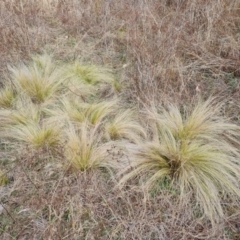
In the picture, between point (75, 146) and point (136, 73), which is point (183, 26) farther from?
point (75, 146)

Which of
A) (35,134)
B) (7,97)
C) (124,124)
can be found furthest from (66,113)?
(7,97)

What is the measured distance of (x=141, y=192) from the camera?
5.84ft

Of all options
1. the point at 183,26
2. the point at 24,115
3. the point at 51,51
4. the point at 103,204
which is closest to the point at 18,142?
the point at 24,115

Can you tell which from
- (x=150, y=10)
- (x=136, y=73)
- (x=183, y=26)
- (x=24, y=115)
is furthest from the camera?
(x=150, y=10)

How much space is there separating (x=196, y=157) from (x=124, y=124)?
597 millimetres

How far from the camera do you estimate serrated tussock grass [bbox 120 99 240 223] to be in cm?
174

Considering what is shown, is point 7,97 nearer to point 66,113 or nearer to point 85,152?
point 66,113

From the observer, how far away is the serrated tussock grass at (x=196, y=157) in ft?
5.72

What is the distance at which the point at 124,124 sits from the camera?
2.19 meters

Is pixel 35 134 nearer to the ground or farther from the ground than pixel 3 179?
farther from the ground

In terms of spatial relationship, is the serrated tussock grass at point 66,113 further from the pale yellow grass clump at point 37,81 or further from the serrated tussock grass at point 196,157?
the serrated tussock grass at point 196,157

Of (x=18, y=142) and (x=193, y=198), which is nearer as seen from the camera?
(x=193, y=198)

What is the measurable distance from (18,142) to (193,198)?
1.31m

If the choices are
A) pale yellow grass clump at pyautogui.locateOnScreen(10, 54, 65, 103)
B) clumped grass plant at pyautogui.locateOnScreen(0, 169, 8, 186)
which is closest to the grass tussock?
clumped grass plant at pyautogui.locateOnScreen(0, 169, 8, 186)
